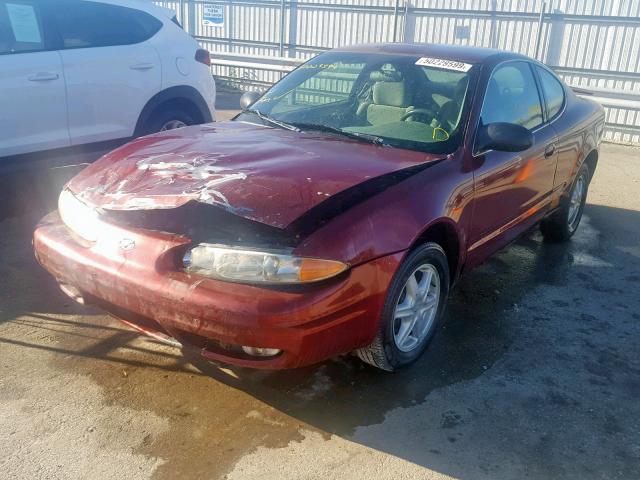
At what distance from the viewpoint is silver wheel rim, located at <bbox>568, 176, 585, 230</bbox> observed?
5.56m

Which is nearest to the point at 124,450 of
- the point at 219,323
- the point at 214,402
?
the point at 214,402

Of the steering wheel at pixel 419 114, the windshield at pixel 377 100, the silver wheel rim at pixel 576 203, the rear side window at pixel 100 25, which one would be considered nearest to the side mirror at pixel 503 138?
the windshield at pixel 377 100

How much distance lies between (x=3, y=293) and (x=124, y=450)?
1874 mm

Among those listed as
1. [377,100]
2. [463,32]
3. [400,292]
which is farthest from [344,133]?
[463,32]

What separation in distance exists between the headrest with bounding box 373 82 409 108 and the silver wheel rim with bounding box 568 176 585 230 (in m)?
2.22

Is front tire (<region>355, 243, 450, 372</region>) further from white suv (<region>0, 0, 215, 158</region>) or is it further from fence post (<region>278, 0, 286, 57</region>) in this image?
fence post (<region>278, 0, 286, 57</region>)

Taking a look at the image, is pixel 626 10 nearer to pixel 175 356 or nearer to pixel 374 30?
pixel 374 30

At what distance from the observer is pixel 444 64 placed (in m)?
4.09

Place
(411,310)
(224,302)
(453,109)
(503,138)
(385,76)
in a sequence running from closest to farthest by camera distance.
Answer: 1. (224,302)
2. (411,310)
3. (503,138)
4. (453,109)
5. (385,76)

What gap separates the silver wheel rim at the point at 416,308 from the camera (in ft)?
10.5

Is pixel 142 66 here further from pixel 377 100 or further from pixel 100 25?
pixel 377 100

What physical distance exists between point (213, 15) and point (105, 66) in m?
13.0

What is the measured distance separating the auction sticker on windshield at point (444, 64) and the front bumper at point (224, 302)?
5.50 feet

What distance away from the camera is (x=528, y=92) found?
4566 millimetres
